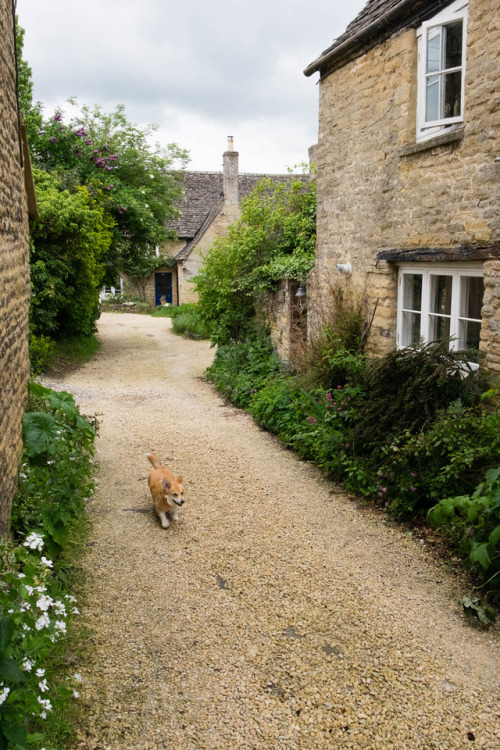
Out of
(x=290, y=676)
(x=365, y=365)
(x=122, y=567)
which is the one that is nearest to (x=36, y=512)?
(x=122, y=567)

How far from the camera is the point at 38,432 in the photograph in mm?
6023

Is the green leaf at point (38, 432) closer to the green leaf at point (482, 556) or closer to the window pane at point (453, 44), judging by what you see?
the green leaf at point (482, 556)

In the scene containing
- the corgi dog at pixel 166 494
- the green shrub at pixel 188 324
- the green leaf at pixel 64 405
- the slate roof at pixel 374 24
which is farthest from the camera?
the green shrub at pixel 188 324

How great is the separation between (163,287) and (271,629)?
99.9 feet

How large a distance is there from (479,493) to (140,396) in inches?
336

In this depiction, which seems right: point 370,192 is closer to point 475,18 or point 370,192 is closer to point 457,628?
point 475,18

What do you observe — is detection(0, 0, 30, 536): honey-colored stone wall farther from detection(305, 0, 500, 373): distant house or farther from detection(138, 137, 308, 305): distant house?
detection(138, 137, 308, 305): distant house

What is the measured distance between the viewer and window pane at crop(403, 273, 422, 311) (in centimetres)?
763

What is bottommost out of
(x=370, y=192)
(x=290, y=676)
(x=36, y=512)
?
(x=290, y=676)

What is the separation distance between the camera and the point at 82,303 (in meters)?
15.8

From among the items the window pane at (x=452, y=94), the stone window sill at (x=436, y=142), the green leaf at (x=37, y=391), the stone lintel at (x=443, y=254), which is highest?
the window pane at (x=452, y=94)

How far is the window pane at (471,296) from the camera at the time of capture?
Result: 650cm

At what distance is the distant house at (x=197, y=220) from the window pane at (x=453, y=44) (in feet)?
74.7

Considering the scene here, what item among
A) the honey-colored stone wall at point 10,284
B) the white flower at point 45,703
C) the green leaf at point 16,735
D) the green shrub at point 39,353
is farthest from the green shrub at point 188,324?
the green leaf at point 16,735
